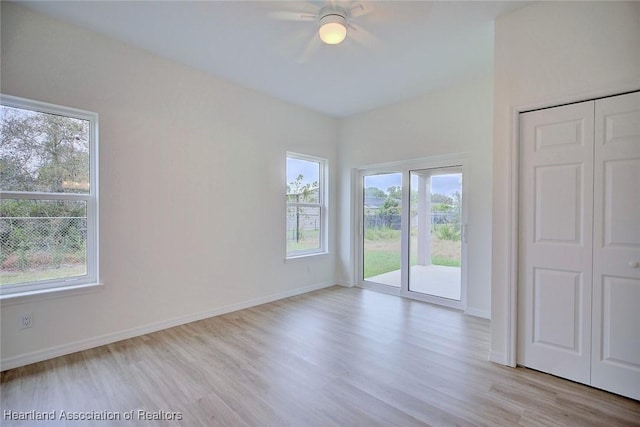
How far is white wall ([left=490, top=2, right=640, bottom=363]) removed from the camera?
2.03 m

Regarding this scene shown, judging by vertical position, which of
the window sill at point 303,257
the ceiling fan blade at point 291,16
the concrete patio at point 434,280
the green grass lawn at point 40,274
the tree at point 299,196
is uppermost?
the ceiling fan blade at point 291,16

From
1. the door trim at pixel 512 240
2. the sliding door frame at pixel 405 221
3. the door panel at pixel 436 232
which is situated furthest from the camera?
the door panel at pixel 436 232

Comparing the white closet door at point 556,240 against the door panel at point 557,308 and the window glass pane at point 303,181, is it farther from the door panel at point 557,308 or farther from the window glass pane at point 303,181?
the window glass pane at point 303,181

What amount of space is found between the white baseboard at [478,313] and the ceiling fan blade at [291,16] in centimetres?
362

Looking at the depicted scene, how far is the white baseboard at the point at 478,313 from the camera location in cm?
358

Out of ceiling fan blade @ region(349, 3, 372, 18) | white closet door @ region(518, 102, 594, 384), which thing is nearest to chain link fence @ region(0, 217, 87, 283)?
ceiling fan blade @ region(349, 3, 372, 18)

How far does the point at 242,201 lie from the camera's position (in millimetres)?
3895

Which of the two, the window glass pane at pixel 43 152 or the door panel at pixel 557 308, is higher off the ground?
A: the window glass pane at pixel 43 152

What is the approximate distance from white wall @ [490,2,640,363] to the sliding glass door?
1.39 m

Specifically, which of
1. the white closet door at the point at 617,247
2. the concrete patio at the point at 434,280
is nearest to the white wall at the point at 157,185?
the concrete patio at the point at 434,280

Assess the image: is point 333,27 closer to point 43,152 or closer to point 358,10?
point 358,10

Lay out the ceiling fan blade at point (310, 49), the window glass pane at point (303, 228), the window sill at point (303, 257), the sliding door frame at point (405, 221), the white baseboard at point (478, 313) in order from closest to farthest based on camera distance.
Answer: the ceiling fan blade at point (310, 49) → the white baseboard at point (478, 313) → the sliding door frame at point (405, 221) → the window sill at point (303, 257) → the window glass pane at point (303, 228)

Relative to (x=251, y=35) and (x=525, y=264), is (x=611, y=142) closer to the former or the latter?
(x=525, y=264)

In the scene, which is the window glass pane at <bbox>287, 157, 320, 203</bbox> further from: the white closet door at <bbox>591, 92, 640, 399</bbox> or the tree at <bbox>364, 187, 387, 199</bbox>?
the white closet door at <bbox>591, 92, 640, 399</bbox>
